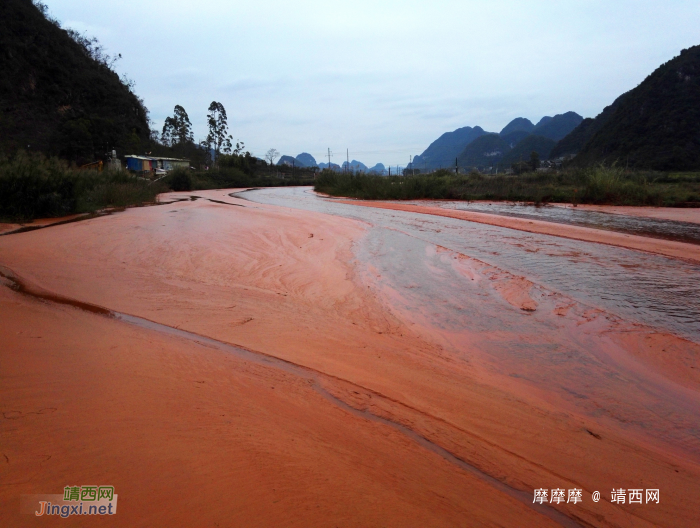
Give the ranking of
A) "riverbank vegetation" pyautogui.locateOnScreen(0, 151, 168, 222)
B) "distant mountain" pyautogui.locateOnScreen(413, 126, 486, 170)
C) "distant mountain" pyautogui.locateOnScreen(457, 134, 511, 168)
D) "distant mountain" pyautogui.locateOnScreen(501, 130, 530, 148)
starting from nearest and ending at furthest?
1. "riverbank vegetation" pyautogui.locateOnScreen(0, 151, 168, 222)
2. "distant mountain" pyautogui.locateOnScreen(457, 134, 511, 168)
3. "distant mountain" pyautogui.locateOnScreen(501, 130, 530, 148)
4. "distant mountain" pyautogui.locateOnScreen(413, 126, 486, 170)

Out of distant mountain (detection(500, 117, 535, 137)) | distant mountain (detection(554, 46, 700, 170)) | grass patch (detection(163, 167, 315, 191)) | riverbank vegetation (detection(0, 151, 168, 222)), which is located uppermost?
distant mountain (detection(500, 117, 535, 137))

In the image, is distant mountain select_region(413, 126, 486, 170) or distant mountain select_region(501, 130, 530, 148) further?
distant mountain select_region(413, 126, 486, 170)

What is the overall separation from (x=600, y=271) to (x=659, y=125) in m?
42.4

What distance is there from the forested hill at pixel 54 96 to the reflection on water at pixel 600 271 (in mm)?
39463

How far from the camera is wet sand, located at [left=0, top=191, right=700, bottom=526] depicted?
2268 mm

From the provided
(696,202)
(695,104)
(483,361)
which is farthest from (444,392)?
(695,104)

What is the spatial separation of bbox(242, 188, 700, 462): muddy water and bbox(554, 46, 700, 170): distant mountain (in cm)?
3351

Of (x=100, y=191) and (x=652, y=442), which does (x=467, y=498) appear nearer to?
(x=652, y=442)

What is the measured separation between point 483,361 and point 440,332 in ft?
2.64

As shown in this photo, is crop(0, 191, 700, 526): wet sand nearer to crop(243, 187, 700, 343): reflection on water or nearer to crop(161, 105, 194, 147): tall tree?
crop(243, 187, 700, 343): reflection on water

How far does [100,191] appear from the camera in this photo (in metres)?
18.7

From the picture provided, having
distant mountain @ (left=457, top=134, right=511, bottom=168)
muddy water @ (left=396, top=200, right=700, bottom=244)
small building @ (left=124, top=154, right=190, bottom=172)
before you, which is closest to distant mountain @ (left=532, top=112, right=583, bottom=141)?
distant mountain @ (left=457, top=134, right=511, bottom=168)

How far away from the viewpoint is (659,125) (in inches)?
1626

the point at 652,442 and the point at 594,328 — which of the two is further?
the point at 594,328
